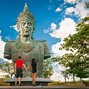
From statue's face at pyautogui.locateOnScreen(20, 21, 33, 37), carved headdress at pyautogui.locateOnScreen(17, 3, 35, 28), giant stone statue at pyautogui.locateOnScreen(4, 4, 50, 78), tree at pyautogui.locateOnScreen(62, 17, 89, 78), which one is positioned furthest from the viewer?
tree at pyautogui.locateOnScreen(62, 17, 89, 78)

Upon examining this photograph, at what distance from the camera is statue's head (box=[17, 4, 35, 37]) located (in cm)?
2277

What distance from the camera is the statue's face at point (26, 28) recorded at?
2273cm

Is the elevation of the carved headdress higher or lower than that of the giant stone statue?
higher

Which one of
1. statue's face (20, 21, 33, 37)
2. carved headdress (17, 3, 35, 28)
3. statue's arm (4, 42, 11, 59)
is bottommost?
statue's arm (4, 42, 11, 59)

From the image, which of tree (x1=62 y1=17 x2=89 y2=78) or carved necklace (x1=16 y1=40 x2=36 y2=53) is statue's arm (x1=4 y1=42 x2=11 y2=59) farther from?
tree (x1=62 y1=17 x2=89 y2=78)

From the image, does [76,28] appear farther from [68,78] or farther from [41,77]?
[68,78]

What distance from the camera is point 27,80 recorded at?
21.2 meters

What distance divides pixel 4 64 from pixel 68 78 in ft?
41.9

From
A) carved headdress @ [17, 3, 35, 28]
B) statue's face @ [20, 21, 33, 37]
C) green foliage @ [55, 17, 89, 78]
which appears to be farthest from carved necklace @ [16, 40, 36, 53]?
green foliage @ [55, 17, 89, 78]

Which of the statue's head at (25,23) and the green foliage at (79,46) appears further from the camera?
the green foliage at (79,46)

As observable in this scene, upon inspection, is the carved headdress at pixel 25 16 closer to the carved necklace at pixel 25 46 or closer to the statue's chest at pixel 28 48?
the carved necklace at pixel 25 46

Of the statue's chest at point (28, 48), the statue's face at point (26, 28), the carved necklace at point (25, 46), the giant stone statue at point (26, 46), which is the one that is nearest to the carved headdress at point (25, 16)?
the giant stone statue at point (26, 46)

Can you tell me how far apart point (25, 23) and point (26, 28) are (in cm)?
37

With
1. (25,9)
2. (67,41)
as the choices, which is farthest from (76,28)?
(25,9)
